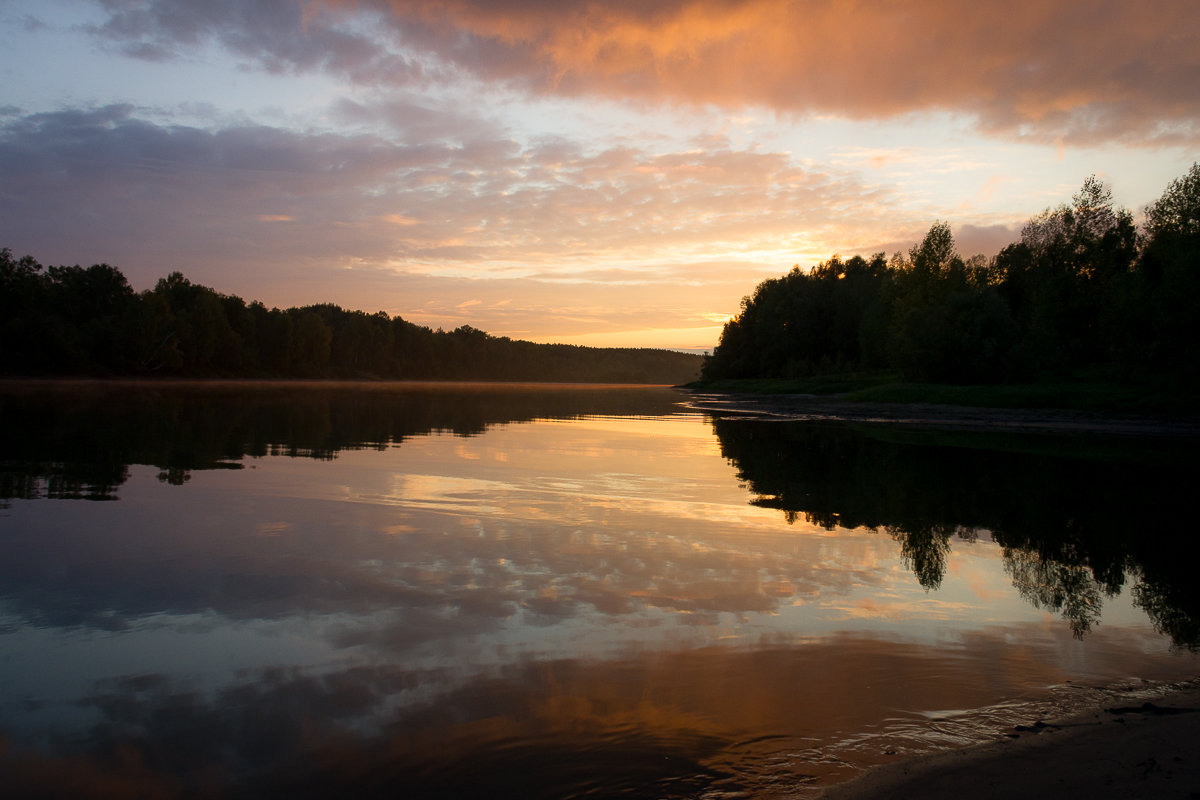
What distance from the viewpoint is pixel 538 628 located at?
21.2 ft

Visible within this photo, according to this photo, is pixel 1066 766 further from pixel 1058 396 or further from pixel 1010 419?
pixel 1058 396

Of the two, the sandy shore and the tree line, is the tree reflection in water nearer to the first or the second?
the sandy shore

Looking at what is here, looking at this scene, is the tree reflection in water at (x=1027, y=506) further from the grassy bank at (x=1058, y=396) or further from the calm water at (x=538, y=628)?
the grassy bank at (x=1058, y=396)

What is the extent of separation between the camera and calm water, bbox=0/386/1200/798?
14.1 feet

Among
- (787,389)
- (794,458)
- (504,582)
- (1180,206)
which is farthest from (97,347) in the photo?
(1180,206)

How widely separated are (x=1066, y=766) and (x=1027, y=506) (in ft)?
36.9

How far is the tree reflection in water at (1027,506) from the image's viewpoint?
8.54 meters

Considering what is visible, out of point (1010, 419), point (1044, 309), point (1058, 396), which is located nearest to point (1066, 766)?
point (1010, 419)

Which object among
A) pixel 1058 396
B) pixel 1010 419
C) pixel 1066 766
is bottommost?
pixel 1066 766

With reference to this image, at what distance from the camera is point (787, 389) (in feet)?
287

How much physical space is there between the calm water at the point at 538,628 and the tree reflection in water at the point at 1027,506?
10 cm

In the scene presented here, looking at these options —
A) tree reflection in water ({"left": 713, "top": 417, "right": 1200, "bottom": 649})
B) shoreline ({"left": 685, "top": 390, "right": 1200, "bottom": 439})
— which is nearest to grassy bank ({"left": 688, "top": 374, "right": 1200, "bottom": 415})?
shoreline ({"left": 685, "top": 390, "right": 1200, "bottom": 439})

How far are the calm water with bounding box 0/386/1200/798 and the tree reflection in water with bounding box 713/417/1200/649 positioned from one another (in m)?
0.10

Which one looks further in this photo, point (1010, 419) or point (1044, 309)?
point (1044, 309)
